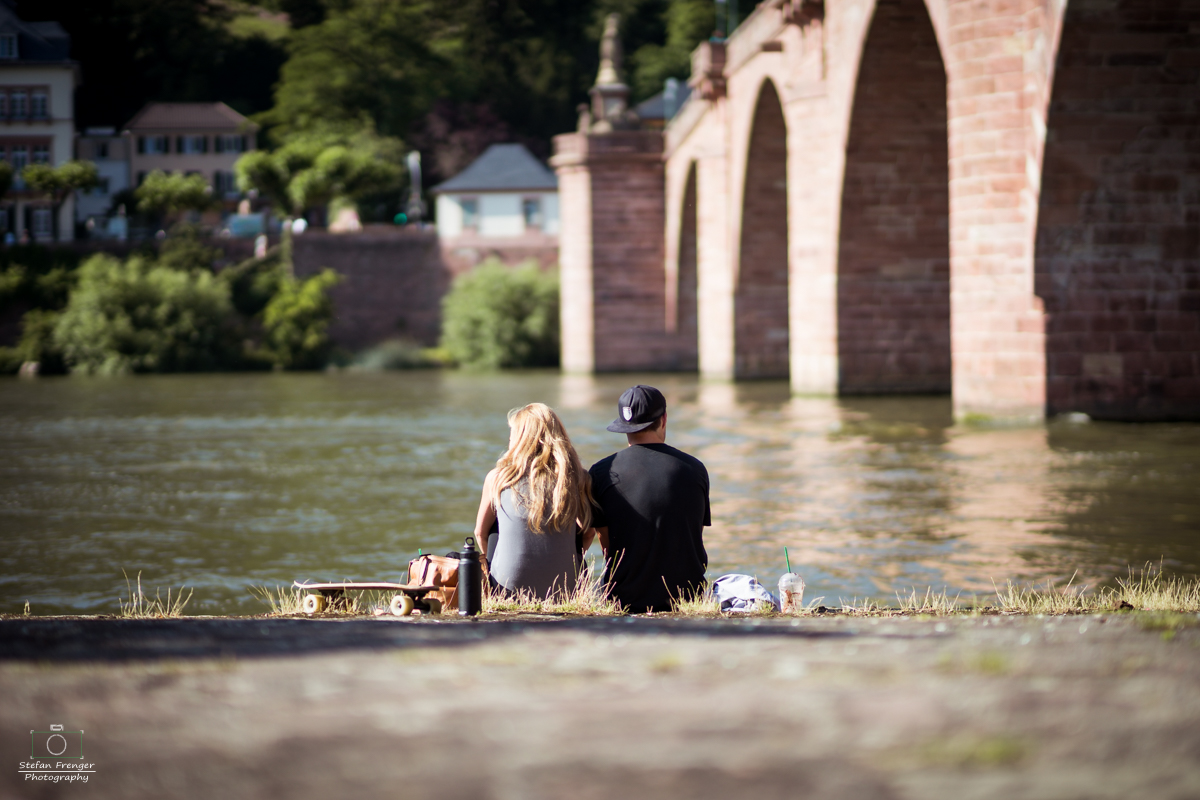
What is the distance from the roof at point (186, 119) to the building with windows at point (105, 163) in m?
1.07

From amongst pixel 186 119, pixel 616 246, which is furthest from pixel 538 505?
pixel 186 119

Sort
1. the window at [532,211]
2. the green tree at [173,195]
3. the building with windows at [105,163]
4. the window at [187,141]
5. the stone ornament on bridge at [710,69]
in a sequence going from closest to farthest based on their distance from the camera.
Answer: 1. the stone ornament on bridge at [710,69]
2. the window at [532,211]
3. the green tree at [173,195]
4. the building with windows at [105,163]
5. the window at [187,141]

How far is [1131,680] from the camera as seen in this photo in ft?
11.7

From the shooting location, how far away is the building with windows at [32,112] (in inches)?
2520

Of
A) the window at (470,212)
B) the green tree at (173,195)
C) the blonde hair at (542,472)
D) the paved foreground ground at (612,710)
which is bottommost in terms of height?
the paved foreground ground at (612,710)

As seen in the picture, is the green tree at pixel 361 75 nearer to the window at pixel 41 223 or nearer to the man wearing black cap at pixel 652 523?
the window at pixel 41 223

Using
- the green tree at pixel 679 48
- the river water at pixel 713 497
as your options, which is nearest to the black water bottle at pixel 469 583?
the river water at pixel 713 497

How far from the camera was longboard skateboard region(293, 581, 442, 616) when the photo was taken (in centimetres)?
554

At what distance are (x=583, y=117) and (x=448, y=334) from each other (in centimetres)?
1079

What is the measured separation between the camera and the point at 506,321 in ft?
151

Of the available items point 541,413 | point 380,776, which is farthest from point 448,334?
point 380,776

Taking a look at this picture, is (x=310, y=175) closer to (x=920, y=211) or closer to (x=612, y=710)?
(x=920, y=211)

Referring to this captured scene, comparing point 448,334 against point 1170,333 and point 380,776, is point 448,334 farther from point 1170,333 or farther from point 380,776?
point 380,776

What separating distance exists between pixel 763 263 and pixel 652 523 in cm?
2634
